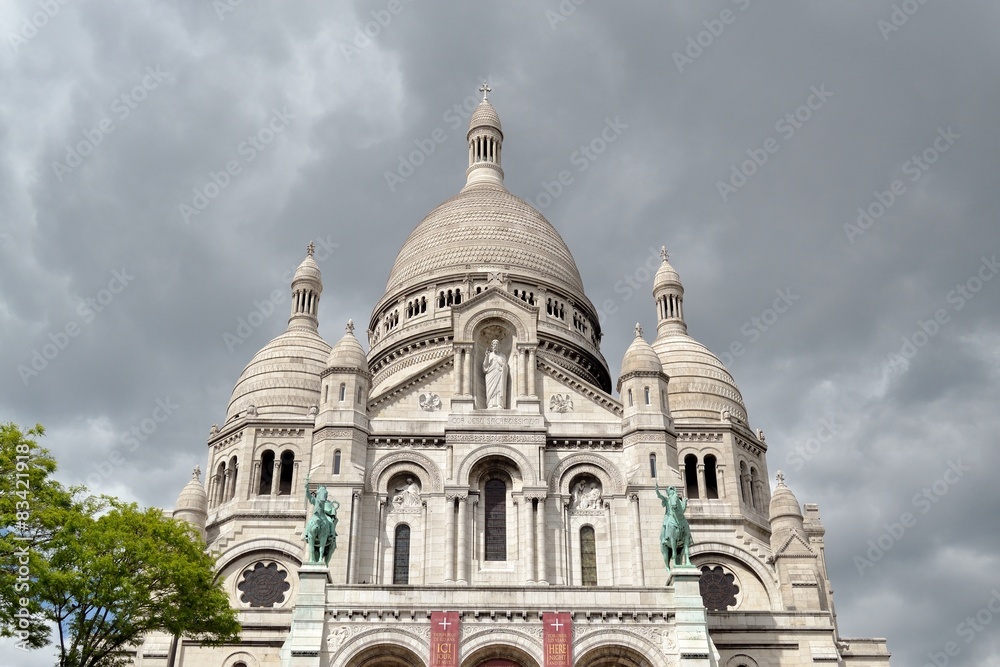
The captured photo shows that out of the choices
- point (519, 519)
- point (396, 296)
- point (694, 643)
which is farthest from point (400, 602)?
point (396, 296)

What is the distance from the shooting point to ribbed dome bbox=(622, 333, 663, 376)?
143ft

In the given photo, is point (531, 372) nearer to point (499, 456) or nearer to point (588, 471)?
point (499, 456)

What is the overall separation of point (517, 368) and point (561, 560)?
840cm

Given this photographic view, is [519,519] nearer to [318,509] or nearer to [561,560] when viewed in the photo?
[561,560]

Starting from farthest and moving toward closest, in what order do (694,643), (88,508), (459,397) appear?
(459,397) → (694,643) → (88,508)

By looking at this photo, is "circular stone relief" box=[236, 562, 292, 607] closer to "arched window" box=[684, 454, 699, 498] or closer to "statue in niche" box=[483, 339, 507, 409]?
"statue in niche" box=[483, 339, 507, 409]

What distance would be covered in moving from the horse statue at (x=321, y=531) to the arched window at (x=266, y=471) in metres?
16.1

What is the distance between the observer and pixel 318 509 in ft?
119

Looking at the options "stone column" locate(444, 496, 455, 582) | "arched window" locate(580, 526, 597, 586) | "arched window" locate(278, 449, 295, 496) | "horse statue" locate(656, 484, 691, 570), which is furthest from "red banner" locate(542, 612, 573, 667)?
"arched window" locate(278, 449, 295, 496)

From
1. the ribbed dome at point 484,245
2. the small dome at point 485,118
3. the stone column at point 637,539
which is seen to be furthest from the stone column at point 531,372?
the small dome at point 485,118

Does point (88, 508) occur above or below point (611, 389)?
below

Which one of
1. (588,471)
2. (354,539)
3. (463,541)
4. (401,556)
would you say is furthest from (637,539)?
(354,539)

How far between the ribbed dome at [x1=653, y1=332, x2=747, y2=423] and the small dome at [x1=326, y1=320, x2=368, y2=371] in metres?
17.9

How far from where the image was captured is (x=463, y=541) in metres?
39.3
